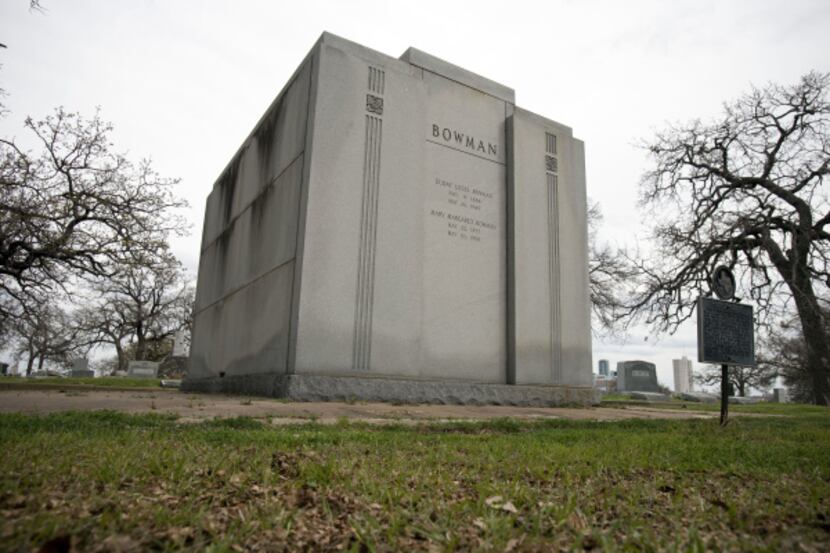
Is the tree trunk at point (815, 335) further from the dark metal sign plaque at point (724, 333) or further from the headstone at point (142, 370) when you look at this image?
the headstone at point (142, 370)

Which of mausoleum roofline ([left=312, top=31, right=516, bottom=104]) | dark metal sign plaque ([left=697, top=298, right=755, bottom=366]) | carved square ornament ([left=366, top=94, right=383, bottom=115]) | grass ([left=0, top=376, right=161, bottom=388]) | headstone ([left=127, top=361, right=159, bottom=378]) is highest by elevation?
mausoleum roofline ([left=312, top=31, right=516, bottom=104])

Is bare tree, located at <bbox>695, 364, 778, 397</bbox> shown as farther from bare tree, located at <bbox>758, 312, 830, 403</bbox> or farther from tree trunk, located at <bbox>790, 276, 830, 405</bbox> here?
tree trunk, located at <bbox>790, 276, 830, 405</bbox>

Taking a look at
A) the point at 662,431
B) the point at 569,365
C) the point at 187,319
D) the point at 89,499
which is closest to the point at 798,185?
the point at 569,365

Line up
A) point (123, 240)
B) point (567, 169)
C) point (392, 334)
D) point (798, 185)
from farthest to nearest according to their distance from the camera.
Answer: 1. point (798, 185)
2. point (123, 240)
3. point (567, 169)
4. point (392, 334)

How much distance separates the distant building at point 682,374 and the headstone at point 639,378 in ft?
→ 108

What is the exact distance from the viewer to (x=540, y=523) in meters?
2.53

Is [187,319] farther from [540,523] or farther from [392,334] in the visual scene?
[540,523]

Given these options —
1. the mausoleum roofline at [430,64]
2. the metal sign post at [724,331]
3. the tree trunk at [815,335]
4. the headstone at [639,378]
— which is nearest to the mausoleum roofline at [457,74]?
the mausoleum roofline at [430,64]

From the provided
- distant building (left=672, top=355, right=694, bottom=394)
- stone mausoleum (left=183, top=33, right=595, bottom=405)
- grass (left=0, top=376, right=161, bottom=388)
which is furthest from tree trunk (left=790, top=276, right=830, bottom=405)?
distant building (left=672, top=355, right=694, bottom=394)

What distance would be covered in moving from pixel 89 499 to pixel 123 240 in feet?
53.5

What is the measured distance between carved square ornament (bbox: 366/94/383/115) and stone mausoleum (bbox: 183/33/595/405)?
42 mm

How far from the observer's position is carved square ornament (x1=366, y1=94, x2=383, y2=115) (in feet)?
36.4

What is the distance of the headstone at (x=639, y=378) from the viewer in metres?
33.4

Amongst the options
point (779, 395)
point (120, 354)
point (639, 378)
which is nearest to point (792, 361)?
point (779, 395)
